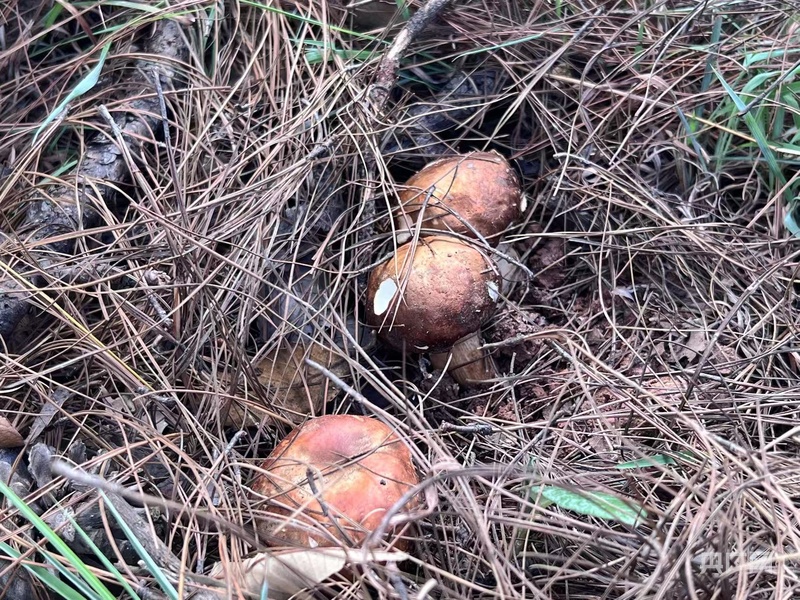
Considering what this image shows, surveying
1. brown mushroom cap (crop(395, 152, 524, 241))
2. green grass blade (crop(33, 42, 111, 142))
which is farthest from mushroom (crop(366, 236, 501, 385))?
green grass blade (crop(33, 42, 111, 142))

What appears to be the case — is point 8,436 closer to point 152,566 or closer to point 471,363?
point 152,566

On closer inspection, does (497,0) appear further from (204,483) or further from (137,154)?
(204,483)

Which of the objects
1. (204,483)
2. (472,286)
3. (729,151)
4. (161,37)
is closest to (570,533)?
(472,286)

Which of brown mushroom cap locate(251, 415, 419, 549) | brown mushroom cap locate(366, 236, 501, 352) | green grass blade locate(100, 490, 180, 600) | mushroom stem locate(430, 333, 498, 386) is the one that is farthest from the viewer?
mushroom stem locate(430, 333, 498, 386)

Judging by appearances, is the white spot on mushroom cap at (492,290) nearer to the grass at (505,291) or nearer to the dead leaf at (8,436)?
the grass at (505,291)

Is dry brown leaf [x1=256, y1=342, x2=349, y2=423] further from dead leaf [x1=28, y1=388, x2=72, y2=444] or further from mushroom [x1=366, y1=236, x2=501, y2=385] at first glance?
dead leaf [x1=28, y1=388, x2=72, y2=444]

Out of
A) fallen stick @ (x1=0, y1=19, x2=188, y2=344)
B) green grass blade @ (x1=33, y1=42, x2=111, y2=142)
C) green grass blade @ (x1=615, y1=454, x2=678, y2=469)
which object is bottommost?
green grass blade @ (x1=615, y1=454, x2=678, y2=469)

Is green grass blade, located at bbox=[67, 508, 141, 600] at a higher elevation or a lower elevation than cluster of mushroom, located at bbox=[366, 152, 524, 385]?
lower
